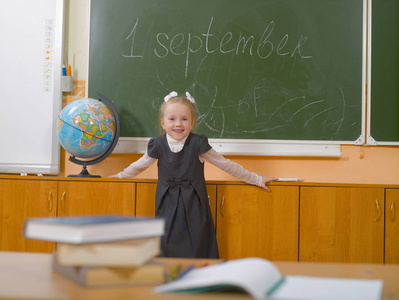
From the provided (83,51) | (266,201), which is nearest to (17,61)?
(83,51)

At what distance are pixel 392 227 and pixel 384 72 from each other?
1.08 metres

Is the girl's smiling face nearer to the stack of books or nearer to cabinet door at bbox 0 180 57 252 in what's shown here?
cabinet door at bbox 0 180 57 252

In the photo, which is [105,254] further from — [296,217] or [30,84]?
[30,84]

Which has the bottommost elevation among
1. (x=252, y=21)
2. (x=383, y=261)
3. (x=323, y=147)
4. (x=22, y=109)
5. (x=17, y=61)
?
(x=383, y=261)

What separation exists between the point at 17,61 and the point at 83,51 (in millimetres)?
484

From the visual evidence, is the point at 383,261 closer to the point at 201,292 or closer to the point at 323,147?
the point at 323,147

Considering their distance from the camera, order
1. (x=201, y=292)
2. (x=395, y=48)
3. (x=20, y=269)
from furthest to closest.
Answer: (x=395, y=48) → (x=20, y=269) → (x=201, y=292)

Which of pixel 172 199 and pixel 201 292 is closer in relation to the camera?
pixel 201 292

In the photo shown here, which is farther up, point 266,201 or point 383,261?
point 266,201

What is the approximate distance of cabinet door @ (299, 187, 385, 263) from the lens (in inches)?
110

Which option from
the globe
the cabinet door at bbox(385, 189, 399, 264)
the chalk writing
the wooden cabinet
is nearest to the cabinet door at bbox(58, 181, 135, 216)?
the wooden cabinet

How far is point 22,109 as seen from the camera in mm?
3389

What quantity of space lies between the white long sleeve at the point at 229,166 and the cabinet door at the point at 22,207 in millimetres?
999

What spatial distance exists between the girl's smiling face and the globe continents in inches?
19.3
